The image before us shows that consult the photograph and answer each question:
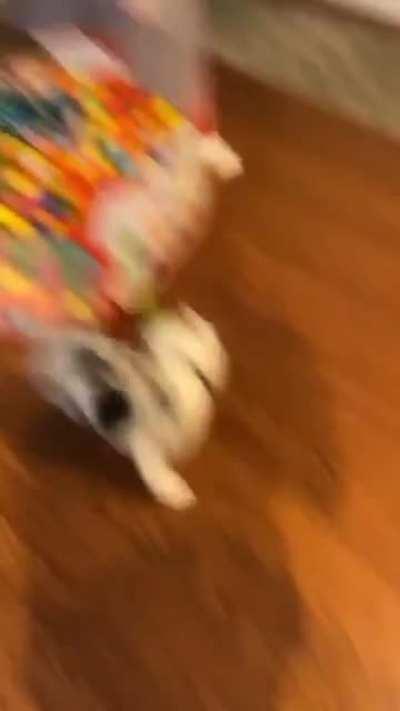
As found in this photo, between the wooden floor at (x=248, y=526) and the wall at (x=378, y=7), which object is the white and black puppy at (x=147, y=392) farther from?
the wall at (x=378, y=7)

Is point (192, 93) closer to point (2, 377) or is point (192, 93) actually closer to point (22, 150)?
point (22, 150)

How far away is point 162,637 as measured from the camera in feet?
2.52

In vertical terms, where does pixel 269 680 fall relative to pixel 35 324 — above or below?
below

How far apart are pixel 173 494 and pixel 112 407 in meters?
0.07

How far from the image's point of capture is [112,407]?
82 cm

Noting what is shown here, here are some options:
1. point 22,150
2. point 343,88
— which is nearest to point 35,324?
point 22,150

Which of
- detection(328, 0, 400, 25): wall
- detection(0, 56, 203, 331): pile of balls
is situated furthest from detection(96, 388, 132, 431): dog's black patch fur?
detection(328, 0, 400, 25): wall

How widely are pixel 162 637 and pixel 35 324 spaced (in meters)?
0.27

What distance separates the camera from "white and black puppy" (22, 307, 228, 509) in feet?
2.67

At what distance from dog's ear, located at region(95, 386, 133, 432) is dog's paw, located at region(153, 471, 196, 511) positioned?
0.17 ft

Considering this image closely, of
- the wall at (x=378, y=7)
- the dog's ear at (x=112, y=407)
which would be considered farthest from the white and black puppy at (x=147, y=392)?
the wall at (x=378, y=7)

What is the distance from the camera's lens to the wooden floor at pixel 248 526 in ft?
2.46

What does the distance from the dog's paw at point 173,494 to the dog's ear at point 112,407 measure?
2.0 inches

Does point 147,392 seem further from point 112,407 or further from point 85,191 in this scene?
point 85,191
